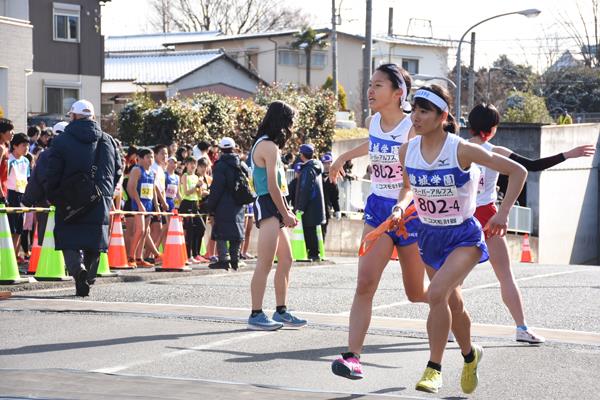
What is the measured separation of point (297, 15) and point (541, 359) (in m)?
81.4

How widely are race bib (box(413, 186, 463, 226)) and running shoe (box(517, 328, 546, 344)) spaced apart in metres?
2.50

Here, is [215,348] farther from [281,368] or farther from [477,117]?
[477,117]

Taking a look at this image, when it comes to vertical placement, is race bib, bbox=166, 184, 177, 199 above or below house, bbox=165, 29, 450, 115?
below

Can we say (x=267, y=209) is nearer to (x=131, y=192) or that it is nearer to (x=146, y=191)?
(x=131, y=192)

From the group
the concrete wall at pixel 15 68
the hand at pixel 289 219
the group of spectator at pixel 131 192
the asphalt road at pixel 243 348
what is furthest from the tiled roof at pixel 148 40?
the hand at pixel 289 219

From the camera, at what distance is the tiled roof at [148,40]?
76.7m

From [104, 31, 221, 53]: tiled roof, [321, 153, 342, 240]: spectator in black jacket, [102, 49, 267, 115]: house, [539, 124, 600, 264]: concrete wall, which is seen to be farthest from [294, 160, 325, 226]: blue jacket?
[104, 31, 221, 53]: tiled roof

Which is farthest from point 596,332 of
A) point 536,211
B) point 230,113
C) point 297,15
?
point 297,15

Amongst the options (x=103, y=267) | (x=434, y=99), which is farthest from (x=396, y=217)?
(x=103, y=267)

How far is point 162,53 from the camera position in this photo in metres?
67.8

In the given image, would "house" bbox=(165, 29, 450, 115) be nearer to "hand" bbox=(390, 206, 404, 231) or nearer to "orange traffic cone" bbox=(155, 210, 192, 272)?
"orange traffic cone" bbox=(155, 210, 192, 272)

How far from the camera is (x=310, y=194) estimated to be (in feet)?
63.9

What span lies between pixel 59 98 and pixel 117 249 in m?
31.7

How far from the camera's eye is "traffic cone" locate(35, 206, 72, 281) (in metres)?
13.5
